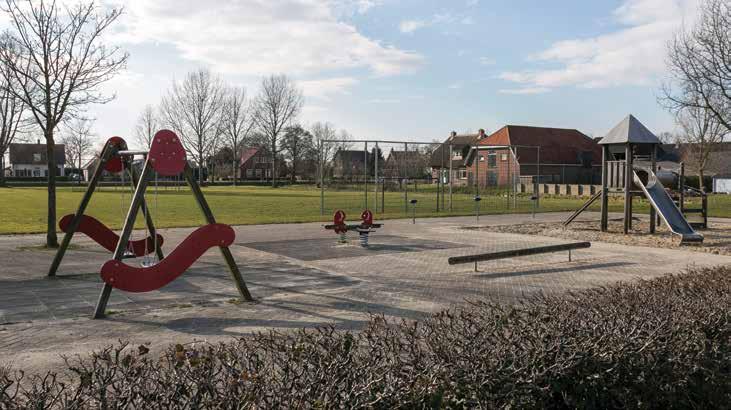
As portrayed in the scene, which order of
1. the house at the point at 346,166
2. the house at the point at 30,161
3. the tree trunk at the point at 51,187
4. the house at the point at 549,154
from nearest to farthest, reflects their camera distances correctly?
the tree trunk at the point at 51,187 → the house at the point at 346,166 → the house at the point at 549,154 → the house at the point at 30,161

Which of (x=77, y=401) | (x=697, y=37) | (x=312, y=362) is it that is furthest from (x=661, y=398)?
(x=697, y=37)

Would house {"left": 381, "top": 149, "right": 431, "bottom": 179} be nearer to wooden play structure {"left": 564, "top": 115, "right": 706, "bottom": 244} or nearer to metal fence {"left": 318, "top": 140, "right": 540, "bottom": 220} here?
metal fence {"left": 318, "top": 140, "right": 540, "bottom": 220}

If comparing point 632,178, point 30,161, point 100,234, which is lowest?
point 100,234

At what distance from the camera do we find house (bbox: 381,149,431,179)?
27.8m

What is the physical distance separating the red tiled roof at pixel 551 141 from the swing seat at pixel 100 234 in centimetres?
5034

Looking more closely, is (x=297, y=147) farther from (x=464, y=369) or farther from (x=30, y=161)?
(x=464, y=369)

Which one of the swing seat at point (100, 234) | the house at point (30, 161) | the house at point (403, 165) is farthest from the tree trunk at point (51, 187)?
the house at point (30, 161)

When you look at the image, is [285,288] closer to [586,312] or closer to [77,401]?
[586,312]

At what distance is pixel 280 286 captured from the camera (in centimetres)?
898

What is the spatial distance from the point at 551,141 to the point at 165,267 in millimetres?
58034

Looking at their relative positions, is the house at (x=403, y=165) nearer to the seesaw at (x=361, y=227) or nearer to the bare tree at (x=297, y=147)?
the seesaw at (x=361, y=227)

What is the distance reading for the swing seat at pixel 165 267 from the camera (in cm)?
659

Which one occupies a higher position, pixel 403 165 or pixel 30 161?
pixel 30 161

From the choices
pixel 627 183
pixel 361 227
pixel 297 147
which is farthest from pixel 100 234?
pixel 297 147
